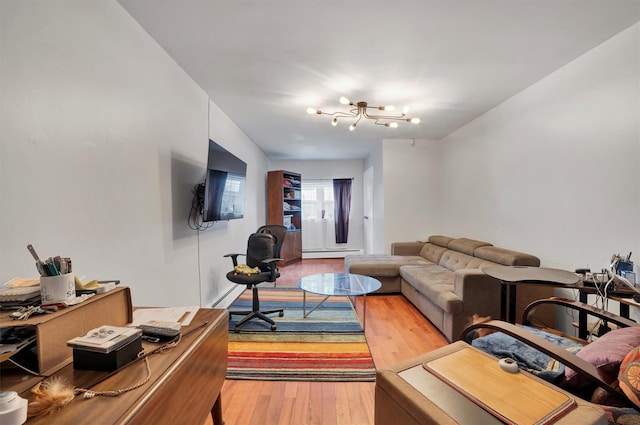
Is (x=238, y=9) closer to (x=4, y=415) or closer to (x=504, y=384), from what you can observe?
(x=4, y=415)

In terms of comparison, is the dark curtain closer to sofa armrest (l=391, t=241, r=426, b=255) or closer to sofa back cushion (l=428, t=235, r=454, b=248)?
sofa armrest (l=391, t=241, r=426, b=255)

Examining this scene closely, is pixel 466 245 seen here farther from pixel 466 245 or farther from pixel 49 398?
pixel 49 398

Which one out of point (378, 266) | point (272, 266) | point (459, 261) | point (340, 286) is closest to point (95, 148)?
point (272, 266)

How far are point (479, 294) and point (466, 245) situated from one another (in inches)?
51.3

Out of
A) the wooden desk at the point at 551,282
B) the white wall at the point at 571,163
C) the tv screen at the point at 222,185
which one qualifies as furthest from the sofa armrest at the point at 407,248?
the tv screen at the point at 222,185

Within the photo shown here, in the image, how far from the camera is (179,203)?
89.8 inches

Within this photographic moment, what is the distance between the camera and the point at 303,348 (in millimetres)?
2357

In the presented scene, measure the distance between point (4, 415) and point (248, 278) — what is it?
2152 mm

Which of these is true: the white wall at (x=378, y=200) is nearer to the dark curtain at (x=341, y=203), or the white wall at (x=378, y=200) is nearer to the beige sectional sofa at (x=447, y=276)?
the beige sectional sofa at (x=447, y=276)

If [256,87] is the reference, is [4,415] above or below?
below

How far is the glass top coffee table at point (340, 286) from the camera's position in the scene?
8.80 ft

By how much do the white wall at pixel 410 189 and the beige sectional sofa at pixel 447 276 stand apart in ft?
1.12

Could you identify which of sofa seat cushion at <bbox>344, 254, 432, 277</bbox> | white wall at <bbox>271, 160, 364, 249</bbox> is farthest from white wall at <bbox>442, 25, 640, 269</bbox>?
white wall at <bbox>271, 160, 364, 249</bbox>

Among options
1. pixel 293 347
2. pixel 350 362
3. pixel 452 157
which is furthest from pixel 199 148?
pixel 452 157
